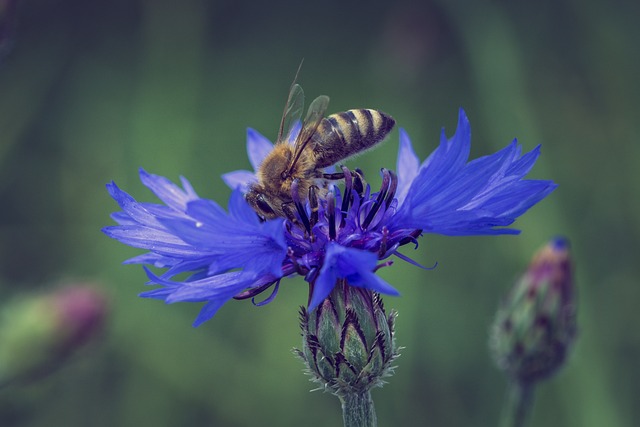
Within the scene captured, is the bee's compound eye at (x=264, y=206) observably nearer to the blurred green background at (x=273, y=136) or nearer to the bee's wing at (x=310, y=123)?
the bee's wing at (x=310, y=123)

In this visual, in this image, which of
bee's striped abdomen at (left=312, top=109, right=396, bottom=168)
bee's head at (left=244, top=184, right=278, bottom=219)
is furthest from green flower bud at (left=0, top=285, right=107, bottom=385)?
bee's striped abdomen at (left=312, top=109, right=396, bottom=168)

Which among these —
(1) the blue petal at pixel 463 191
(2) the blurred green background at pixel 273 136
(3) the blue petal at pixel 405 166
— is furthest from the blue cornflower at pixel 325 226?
(2) the blurred green background at pixel 273 136

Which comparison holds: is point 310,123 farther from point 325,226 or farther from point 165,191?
point 165,191

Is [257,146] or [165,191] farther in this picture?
[257,146]

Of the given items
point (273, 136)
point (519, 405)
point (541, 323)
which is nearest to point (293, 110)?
point (541, 323)

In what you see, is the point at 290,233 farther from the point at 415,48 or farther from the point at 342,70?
the point at 342,70

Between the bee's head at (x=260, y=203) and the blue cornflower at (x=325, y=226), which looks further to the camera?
the bee's head at (x=260, y=203)
